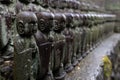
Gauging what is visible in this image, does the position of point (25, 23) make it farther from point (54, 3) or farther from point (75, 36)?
point (75, 36)

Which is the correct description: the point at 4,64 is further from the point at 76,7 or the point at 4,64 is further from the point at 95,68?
the point at 76,7

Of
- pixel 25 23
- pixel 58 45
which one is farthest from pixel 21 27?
pixel 58 45

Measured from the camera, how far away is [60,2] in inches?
128

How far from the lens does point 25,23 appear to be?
183 cm

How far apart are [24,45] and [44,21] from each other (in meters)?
0.34

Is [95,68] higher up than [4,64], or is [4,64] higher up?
[4,64]

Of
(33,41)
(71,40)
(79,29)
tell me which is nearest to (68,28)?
(71,40)

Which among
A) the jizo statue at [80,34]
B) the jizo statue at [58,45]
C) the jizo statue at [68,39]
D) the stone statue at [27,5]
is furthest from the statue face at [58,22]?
the jizo statue at [80,34]

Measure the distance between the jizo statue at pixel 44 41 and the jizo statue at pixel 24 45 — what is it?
6.4 inches

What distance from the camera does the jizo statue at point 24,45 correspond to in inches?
72.0

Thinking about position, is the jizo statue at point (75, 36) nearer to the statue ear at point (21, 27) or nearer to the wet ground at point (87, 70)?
the wet ground at point (87, 70)

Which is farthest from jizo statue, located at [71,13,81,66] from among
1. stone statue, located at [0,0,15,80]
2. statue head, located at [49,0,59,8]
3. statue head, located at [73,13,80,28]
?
stone statue, located at [0,0,15,80]

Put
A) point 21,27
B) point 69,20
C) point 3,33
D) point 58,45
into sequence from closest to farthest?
point 21,27
point 3,33
point 58,45
point 69,20

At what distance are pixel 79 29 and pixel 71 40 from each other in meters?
0.60
